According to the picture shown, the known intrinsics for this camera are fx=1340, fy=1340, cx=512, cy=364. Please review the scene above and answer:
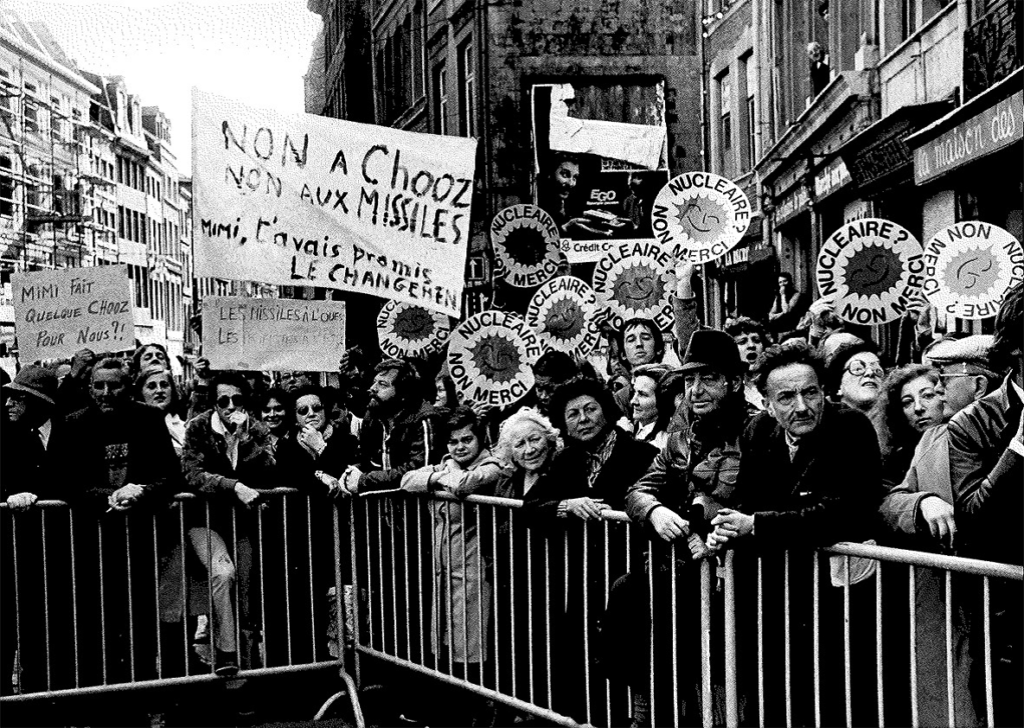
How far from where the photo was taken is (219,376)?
7.97m

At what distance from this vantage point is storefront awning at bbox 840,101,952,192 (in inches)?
499

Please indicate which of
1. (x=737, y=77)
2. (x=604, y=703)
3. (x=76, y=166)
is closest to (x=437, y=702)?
(x=604, y=703)

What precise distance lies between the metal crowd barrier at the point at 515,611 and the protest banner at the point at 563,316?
270cm

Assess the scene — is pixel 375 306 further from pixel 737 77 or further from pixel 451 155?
pixel 451 155

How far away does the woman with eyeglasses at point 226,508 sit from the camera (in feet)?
20.9

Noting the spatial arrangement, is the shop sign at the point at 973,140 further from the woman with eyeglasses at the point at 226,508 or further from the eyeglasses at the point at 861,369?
the woman with eyeglasses at the point at 226,508

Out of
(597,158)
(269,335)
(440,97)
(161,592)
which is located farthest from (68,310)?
(440,97)

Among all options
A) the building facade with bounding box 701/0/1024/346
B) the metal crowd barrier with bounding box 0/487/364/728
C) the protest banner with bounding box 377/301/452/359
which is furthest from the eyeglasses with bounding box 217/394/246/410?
the building facade with bounding box 701/0/1024/346

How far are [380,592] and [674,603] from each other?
2.13 m

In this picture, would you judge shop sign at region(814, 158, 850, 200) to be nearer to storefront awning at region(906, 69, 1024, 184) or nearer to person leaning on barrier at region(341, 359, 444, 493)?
storefront awning at region(906, 69, 1024, 184)

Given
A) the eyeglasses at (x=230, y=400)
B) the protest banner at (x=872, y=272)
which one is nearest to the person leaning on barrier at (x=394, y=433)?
the eyeglasses at (x=230, y=400)

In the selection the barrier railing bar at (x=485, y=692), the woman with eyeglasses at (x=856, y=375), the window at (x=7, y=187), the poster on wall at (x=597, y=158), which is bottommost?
the barrier railing bar at (x=485, y=692)

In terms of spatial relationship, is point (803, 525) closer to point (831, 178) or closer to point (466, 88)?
point (831, 178)

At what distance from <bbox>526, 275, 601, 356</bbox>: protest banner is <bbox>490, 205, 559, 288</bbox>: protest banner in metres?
2.29
